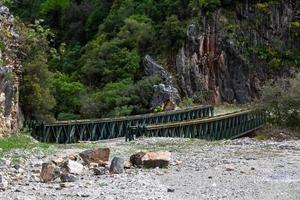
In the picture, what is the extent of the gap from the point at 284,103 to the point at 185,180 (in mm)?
28214

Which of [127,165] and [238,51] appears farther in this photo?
[238,51]

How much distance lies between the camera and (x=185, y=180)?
1498 cm

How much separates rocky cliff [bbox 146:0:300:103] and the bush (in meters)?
19.6

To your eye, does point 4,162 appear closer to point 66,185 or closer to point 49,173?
point 49,173

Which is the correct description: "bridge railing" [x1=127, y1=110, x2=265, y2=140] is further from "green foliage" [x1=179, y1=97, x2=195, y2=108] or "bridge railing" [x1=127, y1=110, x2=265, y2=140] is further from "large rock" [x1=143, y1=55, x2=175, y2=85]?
"large rock" [x1=143, y1=55, x2=175, y2=85]

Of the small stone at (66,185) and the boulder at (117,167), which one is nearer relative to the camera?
the small stone at (66,185)

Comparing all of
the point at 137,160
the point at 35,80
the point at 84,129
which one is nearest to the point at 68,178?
the point at 137,160

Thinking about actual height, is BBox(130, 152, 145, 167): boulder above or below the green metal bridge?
above

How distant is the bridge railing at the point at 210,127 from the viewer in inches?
1245

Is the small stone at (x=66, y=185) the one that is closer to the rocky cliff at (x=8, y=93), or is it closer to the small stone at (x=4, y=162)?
the small stone at (x=4, y=162)

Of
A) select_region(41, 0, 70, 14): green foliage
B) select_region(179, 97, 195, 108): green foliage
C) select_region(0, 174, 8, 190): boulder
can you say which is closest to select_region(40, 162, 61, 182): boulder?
select_region(0, 174, 8, 190): boulder

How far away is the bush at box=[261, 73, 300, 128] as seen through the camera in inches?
1612

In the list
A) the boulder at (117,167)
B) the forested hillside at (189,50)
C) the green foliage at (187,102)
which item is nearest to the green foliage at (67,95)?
the forested hillside at (189,50)

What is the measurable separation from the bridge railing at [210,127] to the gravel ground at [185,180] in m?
10.2
